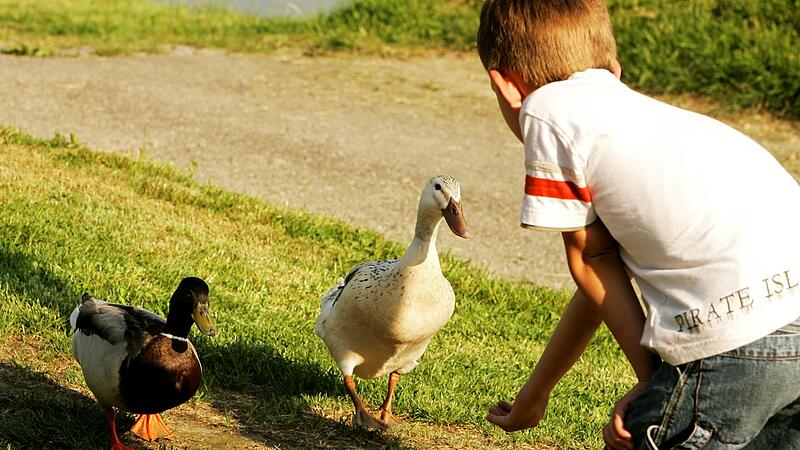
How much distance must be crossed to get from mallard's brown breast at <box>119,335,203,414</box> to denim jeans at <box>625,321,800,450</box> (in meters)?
1.77

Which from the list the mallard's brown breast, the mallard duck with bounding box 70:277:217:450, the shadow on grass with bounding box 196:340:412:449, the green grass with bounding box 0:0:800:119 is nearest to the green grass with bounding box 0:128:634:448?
the shadow on grass with bounding box 196:340:412:449

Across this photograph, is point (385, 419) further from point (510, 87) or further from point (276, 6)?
point (276, 6)

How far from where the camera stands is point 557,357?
2.65 m

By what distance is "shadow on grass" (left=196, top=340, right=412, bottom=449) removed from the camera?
3953 millimetres

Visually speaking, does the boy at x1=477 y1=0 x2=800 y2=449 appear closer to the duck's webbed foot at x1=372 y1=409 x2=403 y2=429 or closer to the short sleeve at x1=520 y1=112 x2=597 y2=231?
the short sleeve at x1=520 y1=112 x2=597 y2=231

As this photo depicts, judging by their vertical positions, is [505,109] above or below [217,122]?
above

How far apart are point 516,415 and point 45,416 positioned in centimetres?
184

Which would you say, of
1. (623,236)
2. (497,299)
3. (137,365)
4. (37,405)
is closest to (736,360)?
(623,236)

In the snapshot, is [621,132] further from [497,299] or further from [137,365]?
[497,299]

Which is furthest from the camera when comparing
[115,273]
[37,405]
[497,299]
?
[497,299]

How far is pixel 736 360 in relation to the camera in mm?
2219

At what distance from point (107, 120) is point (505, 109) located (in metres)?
6.37

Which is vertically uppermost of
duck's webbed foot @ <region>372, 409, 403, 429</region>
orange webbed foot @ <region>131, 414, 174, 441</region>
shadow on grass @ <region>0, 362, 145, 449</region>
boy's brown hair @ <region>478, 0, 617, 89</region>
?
boy's brown hair @ <region>478, 0, 617, 89</region>

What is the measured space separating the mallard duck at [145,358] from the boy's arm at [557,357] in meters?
Answer: 1.25
